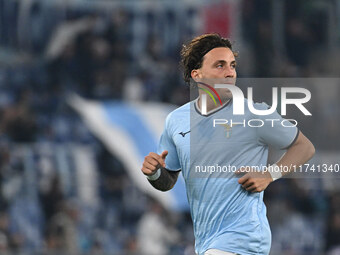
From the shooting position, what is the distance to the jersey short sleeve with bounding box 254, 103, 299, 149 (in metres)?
5.28

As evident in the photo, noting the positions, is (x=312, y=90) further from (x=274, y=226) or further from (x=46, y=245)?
(x=46, y=245)

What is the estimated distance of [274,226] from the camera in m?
12.7

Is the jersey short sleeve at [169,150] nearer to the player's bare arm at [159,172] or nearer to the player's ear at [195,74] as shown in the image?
the player's bare arm at [159,172]

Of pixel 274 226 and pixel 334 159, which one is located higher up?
pixel 334 159

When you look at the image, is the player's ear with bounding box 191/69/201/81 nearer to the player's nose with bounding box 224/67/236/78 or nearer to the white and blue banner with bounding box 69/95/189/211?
the player's nose with bounding box 224/67/236/78

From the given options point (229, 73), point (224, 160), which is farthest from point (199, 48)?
point (224, 160)

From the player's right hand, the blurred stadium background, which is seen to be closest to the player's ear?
the player's right hand

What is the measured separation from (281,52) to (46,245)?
5.41m

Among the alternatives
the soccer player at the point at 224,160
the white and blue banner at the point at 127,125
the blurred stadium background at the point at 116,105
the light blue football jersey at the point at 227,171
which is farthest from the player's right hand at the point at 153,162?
the white and blue banner at the point at 127,125

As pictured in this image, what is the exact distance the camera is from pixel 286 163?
5348mm

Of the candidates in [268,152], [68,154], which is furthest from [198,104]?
[68,154]

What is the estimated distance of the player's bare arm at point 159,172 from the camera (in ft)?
17.4

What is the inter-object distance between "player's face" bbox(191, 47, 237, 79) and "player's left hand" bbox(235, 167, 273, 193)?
2.16 ft

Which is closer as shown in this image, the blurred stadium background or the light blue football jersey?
the light blue football jersey
